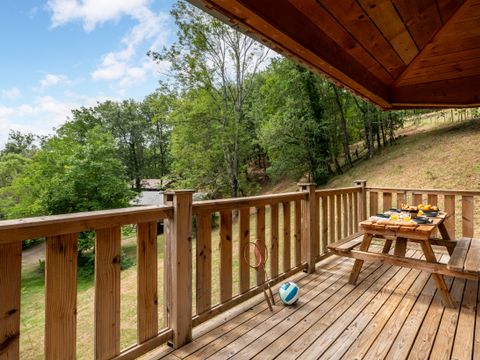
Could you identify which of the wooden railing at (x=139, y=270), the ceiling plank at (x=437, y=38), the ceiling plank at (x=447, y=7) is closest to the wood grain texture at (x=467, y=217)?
the ceiling plank at (x=437, y=38)

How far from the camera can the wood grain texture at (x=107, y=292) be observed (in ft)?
5.05

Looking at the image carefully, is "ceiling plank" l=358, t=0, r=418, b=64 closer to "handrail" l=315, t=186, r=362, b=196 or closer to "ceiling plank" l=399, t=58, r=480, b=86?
"ceiling plank" l=399, t=58, r=480, b=86

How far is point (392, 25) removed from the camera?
1837 millimetres

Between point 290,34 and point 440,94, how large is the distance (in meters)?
2.47

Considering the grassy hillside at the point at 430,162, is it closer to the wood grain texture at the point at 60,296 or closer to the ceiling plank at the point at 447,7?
the ceiling plank at the point at 447,7

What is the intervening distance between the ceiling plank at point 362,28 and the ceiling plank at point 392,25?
1.1 inches

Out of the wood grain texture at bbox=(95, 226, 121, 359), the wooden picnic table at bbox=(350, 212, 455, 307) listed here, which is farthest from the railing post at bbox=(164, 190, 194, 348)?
the wooden picnic table at bbox=(350, 212, 455, 307)

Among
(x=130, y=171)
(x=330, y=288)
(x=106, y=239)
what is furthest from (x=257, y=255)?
(x=130, y=171)

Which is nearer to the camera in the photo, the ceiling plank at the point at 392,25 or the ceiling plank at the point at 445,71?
the ceiling plank at the point at 392,25

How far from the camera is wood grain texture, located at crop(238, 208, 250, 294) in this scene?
2.45 m

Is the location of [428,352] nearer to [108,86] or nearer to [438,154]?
[438,154]

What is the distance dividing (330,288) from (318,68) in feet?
6.97

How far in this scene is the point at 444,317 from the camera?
7.32 ft

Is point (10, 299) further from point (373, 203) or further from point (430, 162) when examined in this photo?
point (430, 162)
